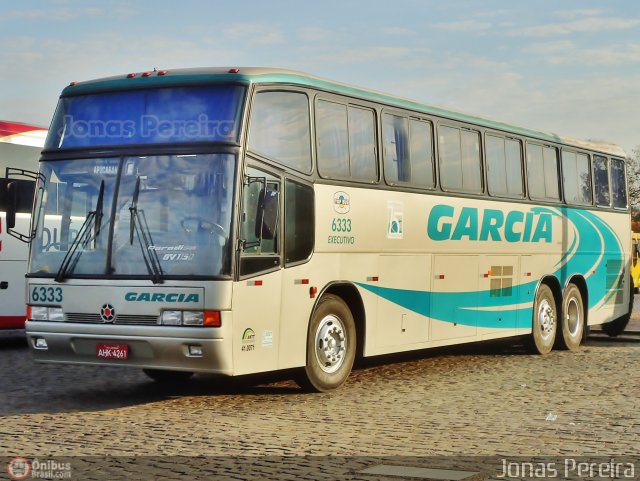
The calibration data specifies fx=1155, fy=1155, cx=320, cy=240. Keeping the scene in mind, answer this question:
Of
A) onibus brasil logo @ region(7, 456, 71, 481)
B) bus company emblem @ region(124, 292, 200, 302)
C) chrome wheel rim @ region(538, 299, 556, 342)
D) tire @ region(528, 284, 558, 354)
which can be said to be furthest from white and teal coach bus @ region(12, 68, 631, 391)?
chrome wheel rim @ region(538, 299, 556, 342)

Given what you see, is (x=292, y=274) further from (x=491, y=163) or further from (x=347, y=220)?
(x=491, y=163)

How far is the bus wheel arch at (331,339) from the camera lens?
1302cm

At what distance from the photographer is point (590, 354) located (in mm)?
19031

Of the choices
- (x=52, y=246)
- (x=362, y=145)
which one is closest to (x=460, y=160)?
(x=362, y=145)

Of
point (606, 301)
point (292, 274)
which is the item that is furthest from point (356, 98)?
point (606, 301)

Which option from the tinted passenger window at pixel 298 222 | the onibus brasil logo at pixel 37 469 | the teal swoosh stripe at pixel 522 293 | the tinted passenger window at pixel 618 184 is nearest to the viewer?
the onibus brasil logo at pixel 37 469

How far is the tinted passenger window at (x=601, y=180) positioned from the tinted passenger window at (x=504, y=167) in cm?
329

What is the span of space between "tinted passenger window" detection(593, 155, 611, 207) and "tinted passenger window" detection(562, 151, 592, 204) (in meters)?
0.35

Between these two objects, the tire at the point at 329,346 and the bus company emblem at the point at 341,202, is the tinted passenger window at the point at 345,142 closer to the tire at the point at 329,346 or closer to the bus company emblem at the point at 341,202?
the bus company emblem at the point at 341,202

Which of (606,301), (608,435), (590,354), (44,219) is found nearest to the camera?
(608,435)

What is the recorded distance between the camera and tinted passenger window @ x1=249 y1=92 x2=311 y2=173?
1218 cm

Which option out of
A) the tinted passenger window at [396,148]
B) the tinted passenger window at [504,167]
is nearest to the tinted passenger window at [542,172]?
the tinted passenger window at [504,167]

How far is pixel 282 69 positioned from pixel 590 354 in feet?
28.6

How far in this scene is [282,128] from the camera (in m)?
12.7
